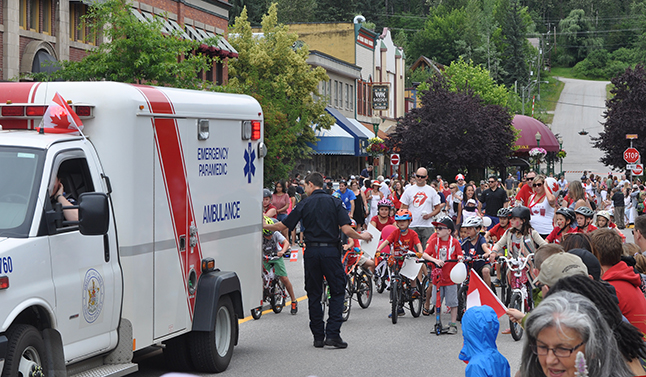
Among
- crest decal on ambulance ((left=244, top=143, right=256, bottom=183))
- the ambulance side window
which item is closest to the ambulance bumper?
the ambulance side window

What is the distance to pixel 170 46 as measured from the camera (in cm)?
2148

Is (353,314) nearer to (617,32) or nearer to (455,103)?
(455,103)

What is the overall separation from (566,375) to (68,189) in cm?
453

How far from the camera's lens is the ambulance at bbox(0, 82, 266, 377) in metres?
5.99

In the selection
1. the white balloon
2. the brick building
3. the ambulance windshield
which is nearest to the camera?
the ambulance windshield

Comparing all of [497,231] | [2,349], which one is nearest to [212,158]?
[2,349]

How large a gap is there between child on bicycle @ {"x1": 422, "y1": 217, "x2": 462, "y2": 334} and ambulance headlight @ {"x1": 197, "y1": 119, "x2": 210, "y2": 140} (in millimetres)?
4256

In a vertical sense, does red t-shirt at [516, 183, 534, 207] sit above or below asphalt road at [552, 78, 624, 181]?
below

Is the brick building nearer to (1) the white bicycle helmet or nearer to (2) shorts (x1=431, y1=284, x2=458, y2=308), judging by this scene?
(1) the white bicycle helmet

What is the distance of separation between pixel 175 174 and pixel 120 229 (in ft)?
3.03

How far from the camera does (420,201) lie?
50.4ft

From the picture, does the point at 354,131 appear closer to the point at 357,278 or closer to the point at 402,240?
the point at 357,278

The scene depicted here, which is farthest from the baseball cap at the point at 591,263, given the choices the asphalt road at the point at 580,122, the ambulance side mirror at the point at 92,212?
the asphalt road at the point at 580,122

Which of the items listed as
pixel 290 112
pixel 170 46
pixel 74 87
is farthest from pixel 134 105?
pixel 290 112
